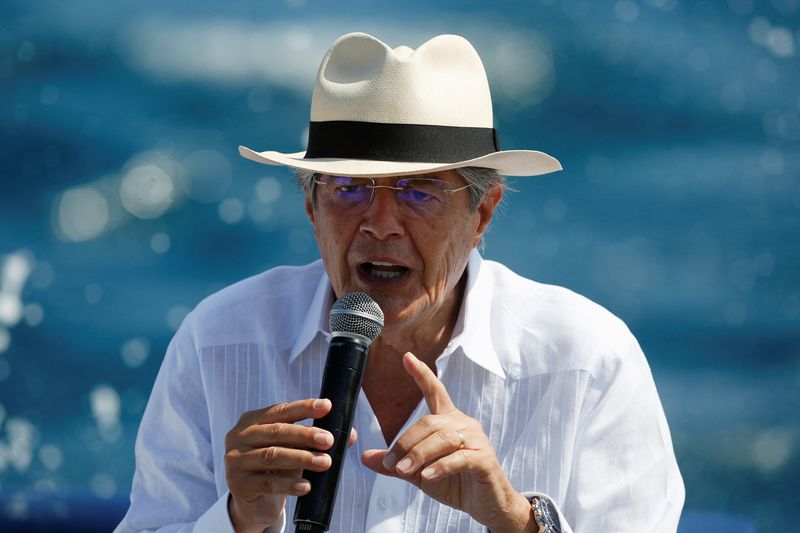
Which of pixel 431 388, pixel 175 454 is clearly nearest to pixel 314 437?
pixel 431 388

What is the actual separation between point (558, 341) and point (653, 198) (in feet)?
4.13

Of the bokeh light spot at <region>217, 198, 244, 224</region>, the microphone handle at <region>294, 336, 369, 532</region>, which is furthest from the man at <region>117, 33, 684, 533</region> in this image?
the bokeh light spot at <region>217, 198, 244, 224</region>

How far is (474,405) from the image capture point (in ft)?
8.57

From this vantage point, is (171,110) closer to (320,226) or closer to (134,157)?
(134,157)

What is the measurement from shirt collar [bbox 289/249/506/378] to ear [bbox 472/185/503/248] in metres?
0.14

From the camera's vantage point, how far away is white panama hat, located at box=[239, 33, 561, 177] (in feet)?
7.70

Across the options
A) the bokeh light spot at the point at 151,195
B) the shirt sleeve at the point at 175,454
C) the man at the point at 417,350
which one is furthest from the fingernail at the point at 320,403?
the bokeh light spot at the point at 151,195

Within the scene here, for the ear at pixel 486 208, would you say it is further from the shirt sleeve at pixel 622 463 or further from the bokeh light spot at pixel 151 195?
the bokeh light spot at pixel 151 195

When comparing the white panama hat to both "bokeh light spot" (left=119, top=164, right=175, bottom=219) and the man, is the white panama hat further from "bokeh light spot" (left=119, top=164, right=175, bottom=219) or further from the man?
"bokeh light spot" (left=119, top=164, right=175, bottom=219)

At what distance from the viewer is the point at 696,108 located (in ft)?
12.3

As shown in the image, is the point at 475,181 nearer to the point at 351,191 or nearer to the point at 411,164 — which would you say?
the point at 411,164

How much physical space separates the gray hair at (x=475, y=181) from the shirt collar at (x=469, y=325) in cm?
25

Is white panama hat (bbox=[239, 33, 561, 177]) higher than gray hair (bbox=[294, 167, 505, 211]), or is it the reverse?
white panama hat (bbox=[239, 33, 561, 177])

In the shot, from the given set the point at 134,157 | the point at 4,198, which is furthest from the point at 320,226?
the point at 4,198
